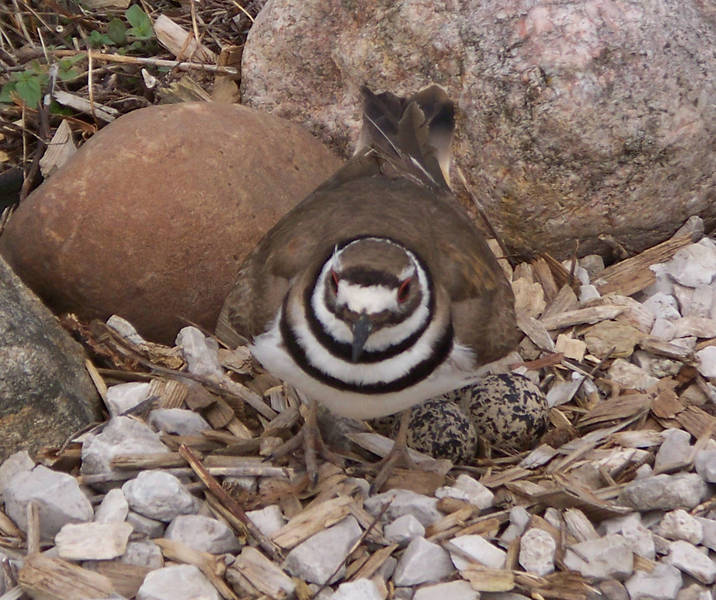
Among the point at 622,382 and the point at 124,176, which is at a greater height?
the point at 124,176

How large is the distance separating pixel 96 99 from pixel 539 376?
10.8 ft

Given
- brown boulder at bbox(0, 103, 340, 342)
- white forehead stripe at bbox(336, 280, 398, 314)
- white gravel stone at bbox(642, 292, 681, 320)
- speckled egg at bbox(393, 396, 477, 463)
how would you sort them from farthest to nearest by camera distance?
white gravel stone at bbox(642, 292, 681, 320), brown boulder at bbox(0, 103, 340, 342), speckled egg at bbox(393, 396, 477, 463), white forehead stripe at bbox(336, 280, 398, 314)

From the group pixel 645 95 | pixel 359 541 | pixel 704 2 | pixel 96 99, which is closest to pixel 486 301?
pixel 359 541

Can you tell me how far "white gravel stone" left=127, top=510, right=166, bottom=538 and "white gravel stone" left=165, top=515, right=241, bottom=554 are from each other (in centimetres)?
4

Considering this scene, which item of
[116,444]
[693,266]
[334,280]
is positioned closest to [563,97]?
[693,266]

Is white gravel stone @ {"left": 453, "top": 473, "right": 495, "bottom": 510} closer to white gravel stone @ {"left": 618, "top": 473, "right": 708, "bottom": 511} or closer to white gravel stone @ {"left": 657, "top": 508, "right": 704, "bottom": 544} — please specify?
white gravel stone @ {"left": 618, "top": 473, "right": 708, "bottom": 511}

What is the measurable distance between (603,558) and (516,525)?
40 centimetres

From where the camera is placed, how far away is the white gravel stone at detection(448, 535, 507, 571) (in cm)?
384

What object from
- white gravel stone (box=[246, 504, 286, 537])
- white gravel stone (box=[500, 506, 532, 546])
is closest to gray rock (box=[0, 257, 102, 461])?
white gravel stone (box=[246, 504, 286, 537])

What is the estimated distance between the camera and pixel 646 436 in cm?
461

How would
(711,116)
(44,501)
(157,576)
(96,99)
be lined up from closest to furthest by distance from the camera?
(157,576), (44,501), (711,116), (96,99)

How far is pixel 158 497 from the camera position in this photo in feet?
12.8

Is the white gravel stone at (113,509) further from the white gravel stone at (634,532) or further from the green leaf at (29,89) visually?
the green leaf at (29,89)

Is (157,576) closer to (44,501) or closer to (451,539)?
(44,501)
